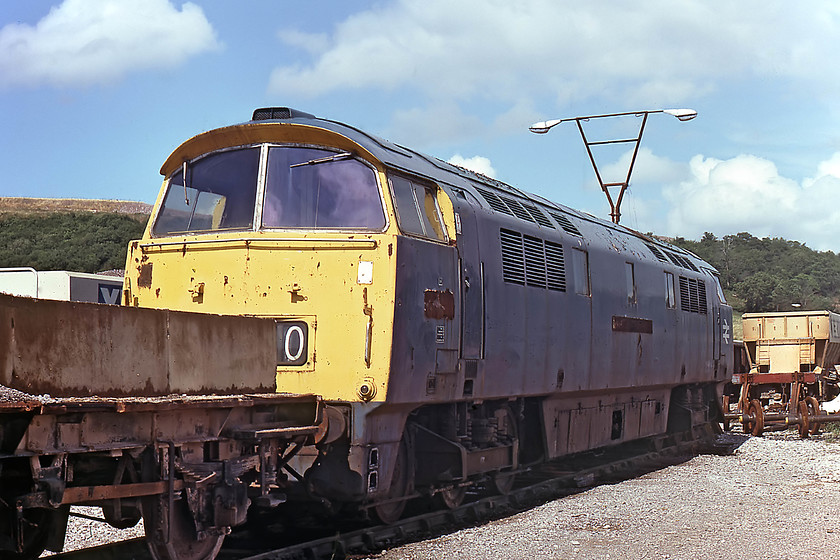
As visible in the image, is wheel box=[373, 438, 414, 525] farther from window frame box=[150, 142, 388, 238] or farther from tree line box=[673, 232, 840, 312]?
tree line box=[673, 232, 840, 312]

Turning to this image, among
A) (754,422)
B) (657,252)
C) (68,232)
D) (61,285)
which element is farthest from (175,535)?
(68,232)

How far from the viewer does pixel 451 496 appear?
30.8 feet

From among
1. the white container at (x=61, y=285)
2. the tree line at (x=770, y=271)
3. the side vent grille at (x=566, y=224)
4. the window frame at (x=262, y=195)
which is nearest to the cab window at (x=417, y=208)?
the window frame at (x=262, y=195)

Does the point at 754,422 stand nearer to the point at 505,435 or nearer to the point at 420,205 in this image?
the point at 505,435

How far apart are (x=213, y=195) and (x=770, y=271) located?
8287 centimetres

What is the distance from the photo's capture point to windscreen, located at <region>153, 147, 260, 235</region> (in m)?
8.15

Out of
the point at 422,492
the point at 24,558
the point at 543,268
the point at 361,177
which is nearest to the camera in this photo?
the point at 24,558

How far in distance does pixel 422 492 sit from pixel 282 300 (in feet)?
7.63

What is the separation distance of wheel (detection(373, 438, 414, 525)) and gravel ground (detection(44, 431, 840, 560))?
499 millimetres

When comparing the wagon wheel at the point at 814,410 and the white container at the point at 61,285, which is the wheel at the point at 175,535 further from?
the wagon wheel at the point at 814,410

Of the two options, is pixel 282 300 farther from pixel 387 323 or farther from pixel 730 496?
pixel 730 496

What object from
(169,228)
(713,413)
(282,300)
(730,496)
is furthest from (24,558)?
(713,413)

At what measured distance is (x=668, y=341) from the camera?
48.4 ft

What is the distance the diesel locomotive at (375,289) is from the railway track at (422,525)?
227 millimetres
